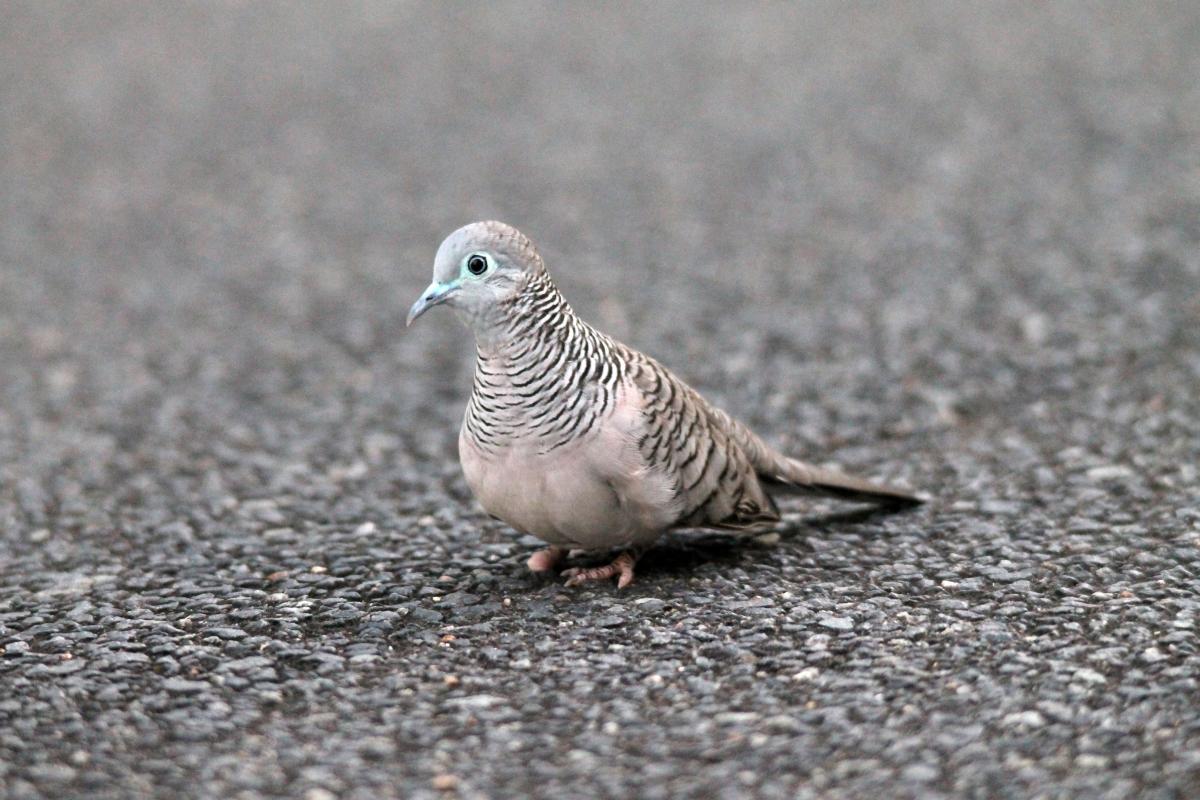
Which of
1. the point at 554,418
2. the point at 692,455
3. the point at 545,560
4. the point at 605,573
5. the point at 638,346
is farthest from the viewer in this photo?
the point at 638,346

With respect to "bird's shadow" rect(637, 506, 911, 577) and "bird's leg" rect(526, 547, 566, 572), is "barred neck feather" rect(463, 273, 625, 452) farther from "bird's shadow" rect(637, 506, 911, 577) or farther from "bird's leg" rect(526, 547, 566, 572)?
"bird's shadow" rect(637, 506, 911, 577)

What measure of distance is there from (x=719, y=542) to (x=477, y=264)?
1.40m

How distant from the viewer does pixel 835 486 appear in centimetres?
512

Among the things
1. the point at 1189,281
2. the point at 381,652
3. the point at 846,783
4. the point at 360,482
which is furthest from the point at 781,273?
the point at 846,783

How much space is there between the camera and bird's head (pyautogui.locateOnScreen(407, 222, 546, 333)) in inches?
170

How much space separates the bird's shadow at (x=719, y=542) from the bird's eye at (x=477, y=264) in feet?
3.82

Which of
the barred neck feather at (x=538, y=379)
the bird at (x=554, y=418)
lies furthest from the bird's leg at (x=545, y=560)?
the barred neck feather at (x=538, y=379)

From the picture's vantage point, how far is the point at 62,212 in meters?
10.0

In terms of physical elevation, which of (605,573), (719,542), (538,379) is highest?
(538,379)

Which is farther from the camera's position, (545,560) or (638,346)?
(638,346)

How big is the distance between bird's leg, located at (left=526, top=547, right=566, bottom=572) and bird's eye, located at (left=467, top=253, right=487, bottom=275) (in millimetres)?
1034

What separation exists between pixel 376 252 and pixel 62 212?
258 cm

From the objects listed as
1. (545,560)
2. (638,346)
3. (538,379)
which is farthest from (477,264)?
(638,346)

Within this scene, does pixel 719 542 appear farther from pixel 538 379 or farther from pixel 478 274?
pixel 478 274
